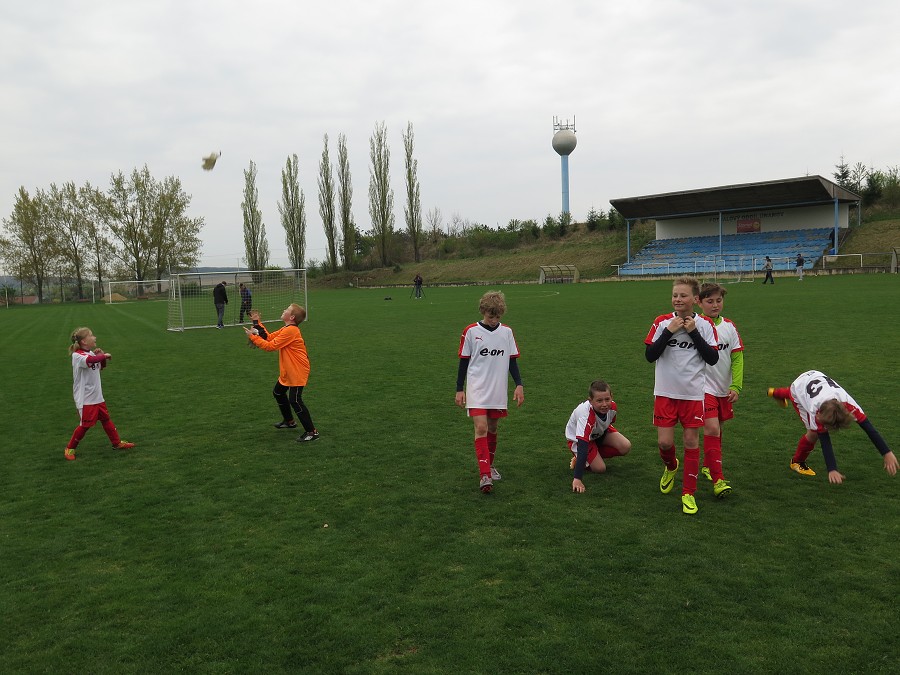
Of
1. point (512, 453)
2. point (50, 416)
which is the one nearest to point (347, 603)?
point (512, 453)

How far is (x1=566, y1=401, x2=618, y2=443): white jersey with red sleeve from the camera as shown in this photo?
5.68 metres

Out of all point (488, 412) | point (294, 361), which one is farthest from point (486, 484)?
point (294, 361)

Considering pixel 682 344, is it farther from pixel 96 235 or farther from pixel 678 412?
pixel 96 235

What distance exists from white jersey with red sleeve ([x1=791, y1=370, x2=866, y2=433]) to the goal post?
49707 mm

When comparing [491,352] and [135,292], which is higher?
[135,292]

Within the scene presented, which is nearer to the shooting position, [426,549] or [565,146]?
[426,549]

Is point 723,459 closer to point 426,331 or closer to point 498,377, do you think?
point 498,377

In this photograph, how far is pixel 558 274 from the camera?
56.2m

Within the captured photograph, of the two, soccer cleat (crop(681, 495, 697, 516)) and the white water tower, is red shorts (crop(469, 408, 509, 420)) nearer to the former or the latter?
soccer cleat (crop(681, 495, 697, 516))

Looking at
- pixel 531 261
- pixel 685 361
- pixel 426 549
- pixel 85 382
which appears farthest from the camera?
pixel 531 261

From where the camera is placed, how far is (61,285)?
64.6 m

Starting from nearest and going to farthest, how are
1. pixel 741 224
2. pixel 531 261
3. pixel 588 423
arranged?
pixel 588 423 < pixel 741 224 < pixel 531 261

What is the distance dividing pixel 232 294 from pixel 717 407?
948 inches

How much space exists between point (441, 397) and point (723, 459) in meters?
4.35
